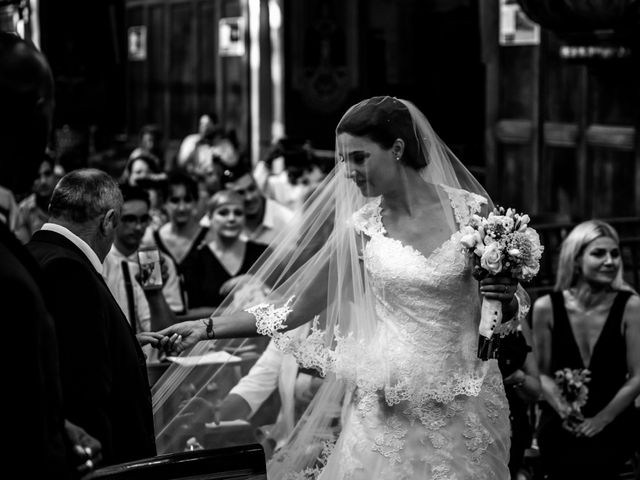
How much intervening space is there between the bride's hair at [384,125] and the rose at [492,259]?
1.77ft

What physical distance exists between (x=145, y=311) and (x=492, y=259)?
Answer: 2.96 m

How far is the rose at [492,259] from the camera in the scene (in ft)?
13.0

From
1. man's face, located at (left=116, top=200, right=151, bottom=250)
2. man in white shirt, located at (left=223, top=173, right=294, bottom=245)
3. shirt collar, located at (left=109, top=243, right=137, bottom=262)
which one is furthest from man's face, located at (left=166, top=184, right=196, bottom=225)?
shirt collar, located at (left=109, top=243, right=137, bottom=262)

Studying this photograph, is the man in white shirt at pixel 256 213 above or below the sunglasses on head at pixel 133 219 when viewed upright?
below

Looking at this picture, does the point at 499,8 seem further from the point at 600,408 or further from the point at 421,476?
the point at 421,476

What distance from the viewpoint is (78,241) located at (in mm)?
3773

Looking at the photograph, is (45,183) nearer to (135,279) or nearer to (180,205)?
(180,205)

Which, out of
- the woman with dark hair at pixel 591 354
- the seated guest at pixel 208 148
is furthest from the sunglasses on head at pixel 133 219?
the seated guest at pixel 208 148

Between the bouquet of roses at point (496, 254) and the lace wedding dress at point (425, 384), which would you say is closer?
the bouquet of roses at point (496, 254)

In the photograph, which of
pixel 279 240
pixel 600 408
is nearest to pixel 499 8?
pixel 600 408

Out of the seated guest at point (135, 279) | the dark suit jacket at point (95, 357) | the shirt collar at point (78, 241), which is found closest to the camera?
the dark suit jacket at point (95, 357)

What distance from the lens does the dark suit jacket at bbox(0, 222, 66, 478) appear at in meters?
2.57

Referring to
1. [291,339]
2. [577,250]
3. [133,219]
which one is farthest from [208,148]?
[291,339]

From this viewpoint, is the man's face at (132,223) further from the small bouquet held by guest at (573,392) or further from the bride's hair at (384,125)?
the bride's hair at (384,125)
